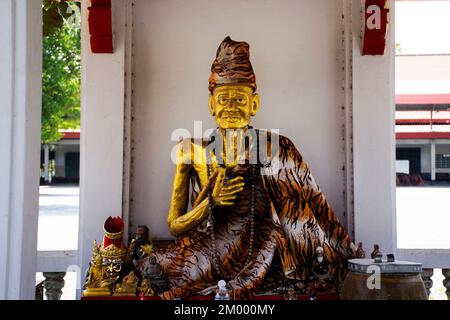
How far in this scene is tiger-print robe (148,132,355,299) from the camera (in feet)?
12.4

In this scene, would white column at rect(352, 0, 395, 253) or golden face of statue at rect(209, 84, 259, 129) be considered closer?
golden face of statue at rect(209, 84, 259, 129)

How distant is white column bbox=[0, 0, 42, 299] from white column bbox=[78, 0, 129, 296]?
2.25m

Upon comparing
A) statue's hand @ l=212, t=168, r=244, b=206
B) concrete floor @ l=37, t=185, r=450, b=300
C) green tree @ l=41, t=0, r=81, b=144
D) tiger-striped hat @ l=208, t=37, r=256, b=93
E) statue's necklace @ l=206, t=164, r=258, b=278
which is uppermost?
green tree @ l=41, t=0, r=81, b=144

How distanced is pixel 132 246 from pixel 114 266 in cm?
29

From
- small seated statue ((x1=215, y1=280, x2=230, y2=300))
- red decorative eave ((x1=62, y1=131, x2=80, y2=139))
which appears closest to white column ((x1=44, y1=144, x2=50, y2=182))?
red decorative eave ((x1=62, y1=131, x2=80, y2=139))

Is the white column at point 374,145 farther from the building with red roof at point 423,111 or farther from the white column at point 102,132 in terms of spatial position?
the building with red roof at point 423,111

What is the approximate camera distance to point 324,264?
3.77 meters

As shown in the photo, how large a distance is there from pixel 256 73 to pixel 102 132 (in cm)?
146

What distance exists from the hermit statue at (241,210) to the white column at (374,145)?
2.52 ft

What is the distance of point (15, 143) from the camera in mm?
2439

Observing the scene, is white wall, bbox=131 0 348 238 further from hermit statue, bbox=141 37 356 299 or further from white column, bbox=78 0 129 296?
→ hermit statue, bbox=141 37 356 299

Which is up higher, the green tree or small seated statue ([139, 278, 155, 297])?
the green tree

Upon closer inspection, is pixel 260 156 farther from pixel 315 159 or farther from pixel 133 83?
pixel 133 83
